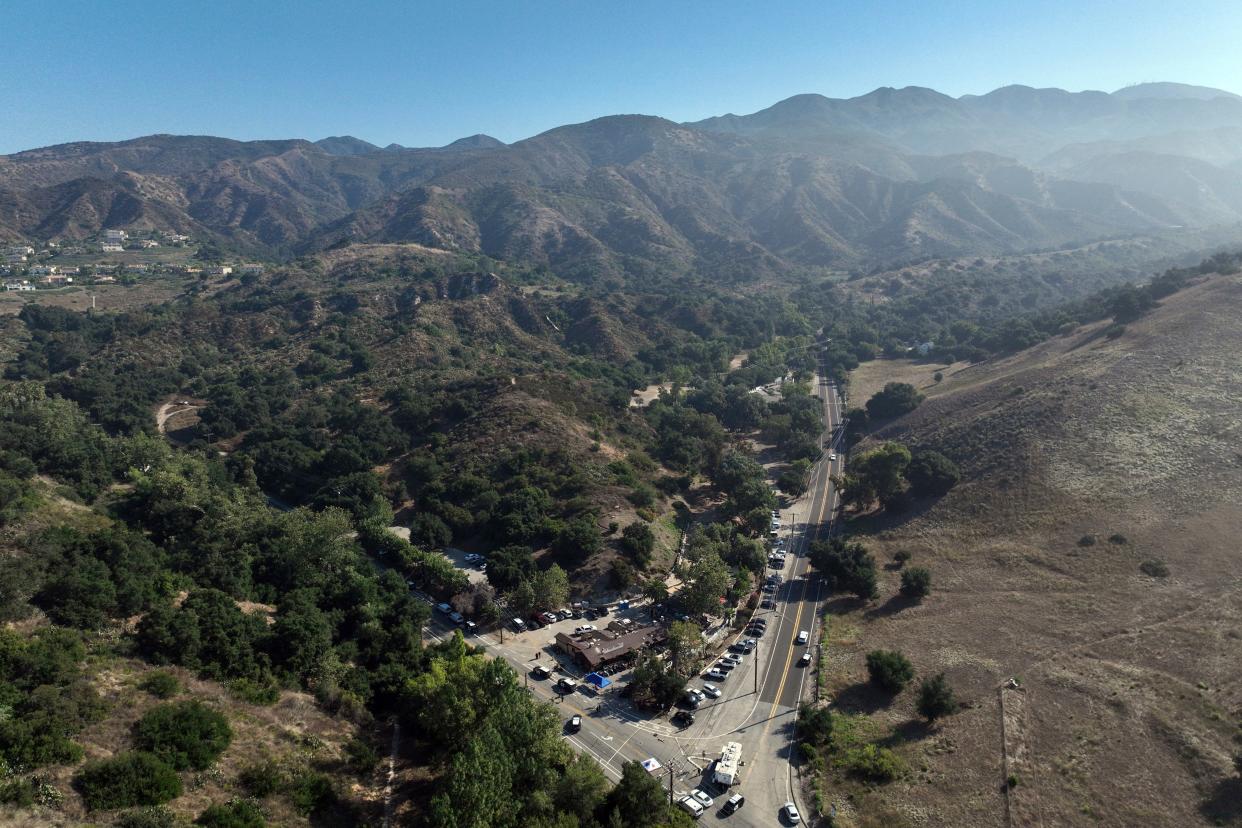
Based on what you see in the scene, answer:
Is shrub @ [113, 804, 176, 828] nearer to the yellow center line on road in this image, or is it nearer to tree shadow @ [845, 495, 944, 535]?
the yellow center line on road

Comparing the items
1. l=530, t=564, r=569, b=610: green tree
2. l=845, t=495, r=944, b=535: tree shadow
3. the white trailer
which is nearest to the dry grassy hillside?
l=845, t=495, r=944, b=535: tree shadow

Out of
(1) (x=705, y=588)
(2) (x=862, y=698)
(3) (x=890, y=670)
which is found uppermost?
(1) (x=705, y=588)

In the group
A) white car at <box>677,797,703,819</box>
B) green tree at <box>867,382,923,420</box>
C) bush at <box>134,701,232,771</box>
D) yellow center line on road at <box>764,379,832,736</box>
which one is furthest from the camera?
green tree at <box>867,382,923,420</box>

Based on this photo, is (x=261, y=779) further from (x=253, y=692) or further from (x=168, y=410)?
(x=168, y=410)

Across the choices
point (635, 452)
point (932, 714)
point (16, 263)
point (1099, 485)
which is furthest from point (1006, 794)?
point (16, 263)

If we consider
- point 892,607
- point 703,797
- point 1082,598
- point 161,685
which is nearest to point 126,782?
point 161,685

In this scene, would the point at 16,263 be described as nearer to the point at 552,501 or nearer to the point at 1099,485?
the point at 552,501
